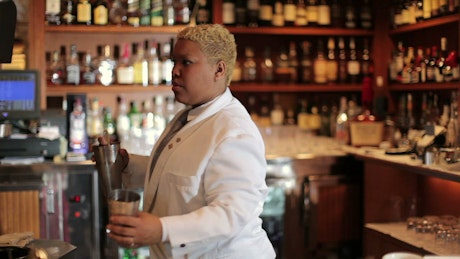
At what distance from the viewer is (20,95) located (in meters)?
3.86

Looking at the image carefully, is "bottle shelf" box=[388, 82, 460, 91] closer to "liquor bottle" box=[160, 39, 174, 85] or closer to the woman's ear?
"liquor bottle" box=[160, 39, 174, 85]

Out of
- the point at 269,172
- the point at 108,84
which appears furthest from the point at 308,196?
the point at 108,84

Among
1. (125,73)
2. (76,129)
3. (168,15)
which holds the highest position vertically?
(168,15)

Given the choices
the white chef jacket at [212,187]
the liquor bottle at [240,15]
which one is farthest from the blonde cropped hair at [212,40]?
the liquor bottle at [240,15]

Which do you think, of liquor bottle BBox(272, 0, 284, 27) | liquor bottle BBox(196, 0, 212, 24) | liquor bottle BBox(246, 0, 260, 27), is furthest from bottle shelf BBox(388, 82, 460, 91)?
liquor bottle BBox(196, 0, 212, 24)

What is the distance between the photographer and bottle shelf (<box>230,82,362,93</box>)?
4766mm

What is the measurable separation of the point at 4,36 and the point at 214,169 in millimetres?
901

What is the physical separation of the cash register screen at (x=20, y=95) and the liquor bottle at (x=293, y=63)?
1.93m

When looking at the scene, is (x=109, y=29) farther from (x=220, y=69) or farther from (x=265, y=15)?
(x=220, y=69)

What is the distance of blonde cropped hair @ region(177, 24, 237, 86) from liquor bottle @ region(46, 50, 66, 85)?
2682 millimetres

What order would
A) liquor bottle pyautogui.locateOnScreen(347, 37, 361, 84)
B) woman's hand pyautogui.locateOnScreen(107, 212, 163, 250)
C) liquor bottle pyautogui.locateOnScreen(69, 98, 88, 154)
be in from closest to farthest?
woman's hand pyautogui.locateOnScreen(107, 212, 163, 250)
liquor bottle pyautogui.locateOnScreen(69, 98, 88, 154)
liquor bottle pyautogui.locateOnScreen(347, 37, 361, 84)

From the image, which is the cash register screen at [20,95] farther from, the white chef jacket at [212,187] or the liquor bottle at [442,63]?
the liquor bottle at [442,63]

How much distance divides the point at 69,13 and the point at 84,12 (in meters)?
0.11

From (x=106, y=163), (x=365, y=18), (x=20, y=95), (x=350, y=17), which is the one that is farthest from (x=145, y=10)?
(x=106, y=163)
